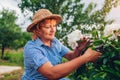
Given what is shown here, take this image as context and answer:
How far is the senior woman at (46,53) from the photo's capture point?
140 inches

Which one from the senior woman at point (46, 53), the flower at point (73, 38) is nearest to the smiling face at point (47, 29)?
the senior woman at point (46, 53)

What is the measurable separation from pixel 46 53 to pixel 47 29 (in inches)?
10.1

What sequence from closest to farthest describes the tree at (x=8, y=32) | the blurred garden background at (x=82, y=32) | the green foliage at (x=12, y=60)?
the blurred garden background at (x=82, y=32)
the green foliage at (x=12, y=60)
the tree at (x=8, y=32)

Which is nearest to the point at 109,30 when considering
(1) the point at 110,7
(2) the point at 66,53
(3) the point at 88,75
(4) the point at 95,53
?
(4) the point at 95,53

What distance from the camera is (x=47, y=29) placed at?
3926 millimetres

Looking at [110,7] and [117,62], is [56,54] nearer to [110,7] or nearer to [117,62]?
[117,62]

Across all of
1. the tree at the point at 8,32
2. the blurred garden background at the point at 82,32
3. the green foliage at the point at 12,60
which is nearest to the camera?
the blurred garden background at the point at 82,32

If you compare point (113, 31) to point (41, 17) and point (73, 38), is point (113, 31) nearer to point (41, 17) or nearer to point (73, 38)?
point (73, 38)

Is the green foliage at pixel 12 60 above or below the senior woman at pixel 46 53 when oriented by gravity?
above

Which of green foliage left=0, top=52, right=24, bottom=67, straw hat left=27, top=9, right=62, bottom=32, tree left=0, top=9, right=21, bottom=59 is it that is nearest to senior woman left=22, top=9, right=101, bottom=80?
straw hat left=27, top=9, right=62, bottom=32

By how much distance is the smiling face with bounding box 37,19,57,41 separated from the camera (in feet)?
12.9

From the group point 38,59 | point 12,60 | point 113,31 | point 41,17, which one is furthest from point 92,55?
point 12,60

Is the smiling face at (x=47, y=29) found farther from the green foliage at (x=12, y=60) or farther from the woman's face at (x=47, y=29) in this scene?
the green foliage at (x=12, y=60)

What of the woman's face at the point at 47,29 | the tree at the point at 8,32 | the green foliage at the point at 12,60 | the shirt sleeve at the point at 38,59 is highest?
the tree at the point at 8,32
